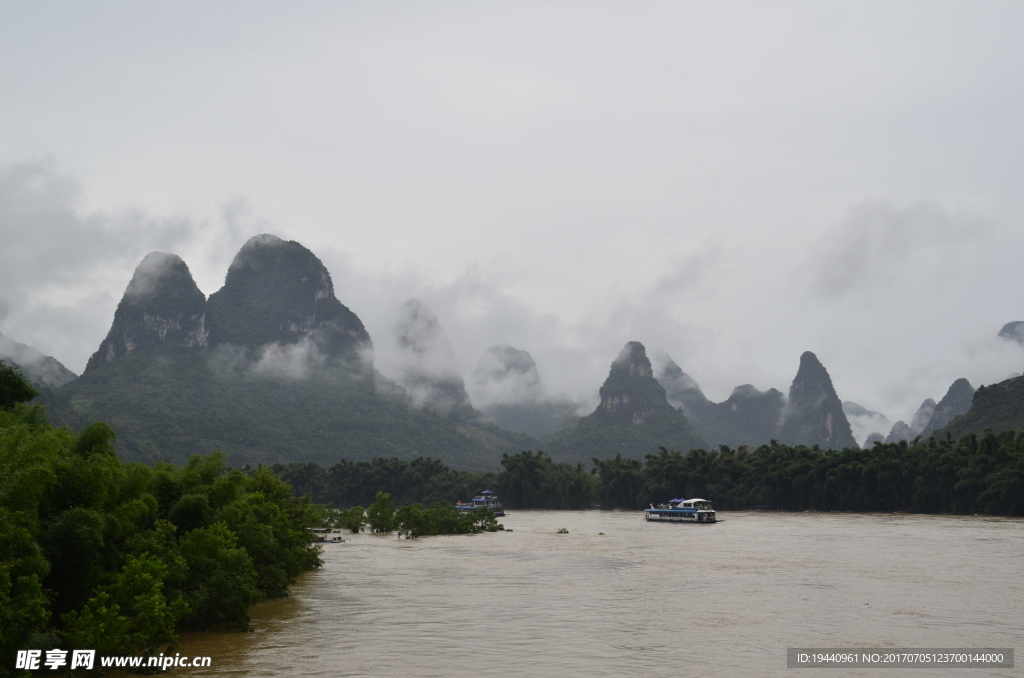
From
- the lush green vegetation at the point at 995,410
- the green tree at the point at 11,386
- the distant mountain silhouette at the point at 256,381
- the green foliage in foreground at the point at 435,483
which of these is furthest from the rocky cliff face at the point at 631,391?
the green tree at the point at 11,386

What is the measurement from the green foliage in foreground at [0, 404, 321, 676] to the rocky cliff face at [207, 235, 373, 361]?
11765 centimetres

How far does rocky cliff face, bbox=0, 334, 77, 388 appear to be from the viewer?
110 meters

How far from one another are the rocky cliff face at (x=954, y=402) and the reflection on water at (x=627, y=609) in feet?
366

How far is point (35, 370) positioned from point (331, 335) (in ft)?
145

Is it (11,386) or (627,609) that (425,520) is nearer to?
(627,609)

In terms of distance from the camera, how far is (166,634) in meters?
13.5

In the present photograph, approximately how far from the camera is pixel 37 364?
118 meters

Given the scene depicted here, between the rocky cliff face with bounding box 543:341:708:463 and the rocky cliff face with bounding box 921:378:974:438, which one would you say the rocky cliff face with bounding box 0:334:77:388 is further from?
the rocky cliff face with bounding box 921:378:974:438

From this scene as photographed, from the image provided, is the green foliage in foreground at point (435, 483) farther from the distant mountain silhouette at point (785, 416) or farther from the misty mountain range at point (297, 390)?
the distant mountain silhouette at point (785, 416)

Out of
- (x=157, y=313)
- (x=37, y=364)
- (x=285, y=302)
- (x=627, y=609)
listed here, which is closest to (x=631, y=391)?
(x=285, y=302)

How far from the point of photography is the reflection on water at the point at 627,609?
50.8 ft

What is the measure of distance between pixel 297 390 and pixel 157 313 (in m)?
Result: 21.7

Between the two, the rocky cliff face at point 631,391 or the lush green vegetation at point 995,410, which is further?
the rocky cliff face at point 631,391

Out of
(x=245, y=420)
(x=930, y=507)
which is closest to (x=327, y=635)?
(x=930, y=507)
